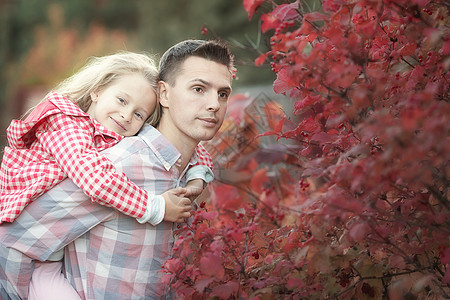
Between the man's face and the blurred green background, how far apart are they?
44.2 ft

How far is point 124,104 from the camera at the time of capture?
278 centimetres

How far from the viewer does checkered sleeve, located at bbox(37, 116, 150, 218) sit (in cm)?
236

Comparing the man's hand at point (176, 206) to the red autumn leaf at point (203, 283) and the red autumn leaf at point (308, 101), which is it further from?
the red autumn leaf at point (308, 101)

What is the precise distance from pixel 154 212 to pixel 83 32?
72.9ft

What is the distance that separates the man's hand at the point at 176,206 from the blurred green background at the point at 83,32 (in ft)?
44.7

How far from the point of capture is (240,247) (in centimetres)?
236

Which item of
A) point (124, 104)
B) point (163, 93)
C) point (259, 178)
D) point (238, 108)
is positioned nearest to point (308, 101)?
point (163, 93)

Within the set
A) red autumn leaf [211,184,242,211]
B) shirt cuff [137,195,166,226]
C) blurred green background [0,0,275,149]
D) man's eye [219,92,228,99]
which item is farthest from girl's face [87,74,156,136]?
blurred green background [0,0,275,149]

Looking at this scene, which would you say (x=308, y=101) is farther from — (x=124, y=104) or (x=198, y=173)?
(x=124, y=104)

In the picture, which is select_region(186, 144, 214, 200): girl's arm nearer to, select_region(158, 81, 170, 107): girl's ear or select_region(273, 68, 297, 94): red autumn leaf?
select_region(158, 81, 170, 107): girl's ear

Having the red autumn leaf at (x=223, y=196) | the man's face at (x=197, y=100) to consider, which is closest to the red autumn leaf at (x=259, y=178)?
the red autumn leaf at (x=223, y=196)

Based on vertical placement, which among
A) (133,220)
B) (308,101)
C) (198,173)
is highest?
(308,101)

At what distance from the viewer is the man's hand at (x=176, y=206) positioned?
2512 millimetres

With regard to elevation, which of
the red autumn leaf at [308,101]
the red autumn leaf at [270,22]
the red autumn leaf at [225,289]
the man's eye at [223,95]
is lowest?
the red autumn leaf at [225,289]
